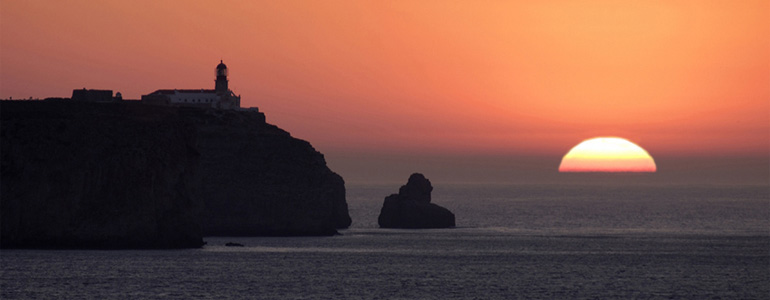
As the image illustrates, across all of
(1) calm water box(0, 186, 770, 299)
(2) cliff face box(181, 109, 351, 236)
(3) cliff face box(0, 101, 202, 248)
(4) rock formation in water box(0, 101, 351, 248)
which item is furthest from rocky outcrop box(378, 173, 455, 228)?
(3) cliff face box(0, 101, 202, 248)

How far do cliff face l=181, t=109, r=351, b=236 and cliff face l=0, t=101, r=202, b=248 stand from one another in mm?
29573

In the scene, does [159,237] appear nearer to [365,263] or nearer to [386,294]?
[365,263]

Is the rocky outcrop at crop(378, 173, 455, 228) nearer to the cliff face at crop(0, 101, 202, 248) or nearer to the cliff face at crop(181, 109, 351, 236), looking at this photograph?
the cliff face at crop(181, 109, 351, 236)

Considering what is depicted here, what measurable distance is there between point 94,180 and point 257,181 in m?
39.3

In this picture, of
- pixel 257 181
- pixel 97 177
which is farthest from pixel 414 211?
pixel 97 177

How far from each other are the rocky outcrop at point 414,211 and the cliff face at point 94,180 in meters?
63.3

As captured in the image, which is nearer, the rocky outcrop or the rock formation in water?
Answer: the rock formation in water

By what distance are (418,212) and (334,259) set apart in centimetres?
6704

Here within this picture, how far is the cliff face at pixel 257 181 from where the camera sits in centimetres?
15175

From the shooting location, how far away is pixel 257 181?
153 meters

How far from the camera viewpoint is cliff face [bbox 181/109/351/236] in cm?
15175

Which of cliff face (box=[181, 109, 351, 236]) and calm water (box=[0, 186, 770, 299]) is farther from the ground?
cliff face (box=[181, 109, 351, 236])

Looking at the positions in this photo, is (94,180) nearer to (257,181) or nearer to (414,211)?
(257,181)

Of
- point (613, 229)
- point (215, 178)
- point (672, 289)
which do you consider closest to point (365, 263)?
point (672, 289)
